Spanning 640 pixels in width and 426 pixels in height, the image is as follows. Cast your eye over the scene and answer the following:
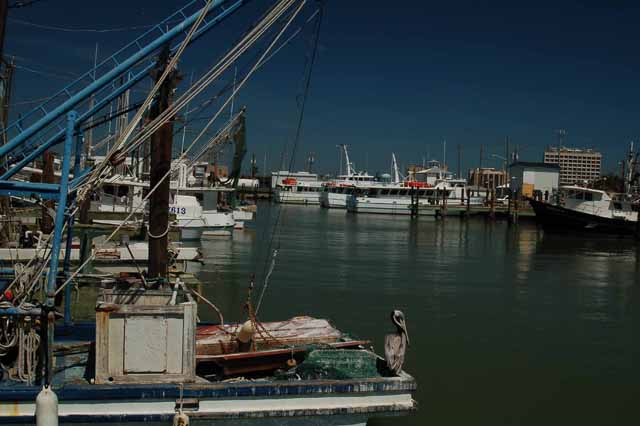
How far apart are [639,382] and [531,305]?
8.70 metres

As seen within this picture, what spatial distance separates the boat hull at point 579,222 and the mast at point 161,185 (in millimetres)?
58847

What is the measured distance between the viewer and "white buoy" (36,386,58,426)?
291 inches

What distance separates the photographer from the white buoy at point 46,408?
7.40 meters

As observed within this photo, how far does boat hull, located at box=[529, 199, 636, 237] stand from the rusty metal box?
6096 centimetres

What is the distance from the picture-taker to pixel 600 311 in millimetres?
22688

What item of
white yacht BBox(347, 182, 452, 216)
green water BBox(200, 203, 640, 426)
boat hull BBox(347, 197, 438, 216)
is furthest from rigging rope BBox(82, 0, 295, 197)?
white yacht BBox(347, 182, 452, 216)

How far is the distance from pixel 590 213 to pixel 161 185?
197 feet

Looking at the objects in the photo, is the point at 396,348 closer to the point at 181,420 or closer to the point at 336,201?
the point at 181,420

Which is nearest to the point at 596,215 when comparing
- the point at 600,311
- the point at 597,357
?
the point at 600,311

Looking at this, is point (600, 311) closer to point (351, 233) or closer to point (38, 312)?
point (38, 312)

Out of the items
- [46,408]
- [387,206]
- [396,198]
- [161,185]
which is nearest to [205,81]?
[161,185]

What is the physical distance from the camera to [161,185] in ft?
36.4

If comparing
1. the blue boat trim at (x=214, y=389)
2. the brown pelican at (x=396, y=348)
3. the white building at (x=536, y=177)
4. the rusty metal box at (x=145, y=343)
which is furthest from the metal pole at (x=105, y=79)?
the white building at (x=536, y=177)

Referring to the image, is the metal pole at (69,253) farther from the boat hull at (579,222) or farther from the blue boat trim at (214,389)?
the boat hull at (579,222)
